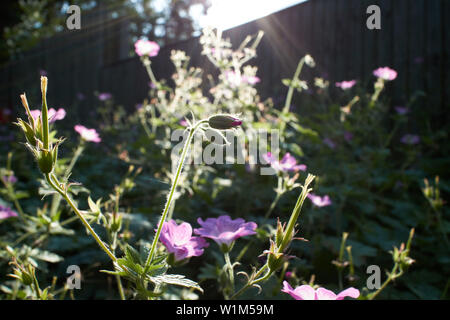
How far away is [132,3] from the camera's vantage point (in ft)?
46.3

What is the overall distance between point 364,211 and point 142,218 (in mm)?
1066

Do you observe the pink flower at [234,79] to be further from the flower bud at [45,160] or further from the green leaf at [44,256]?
the flower bud at [45,160]

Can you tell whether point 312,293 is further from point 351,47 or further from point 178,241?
point 351,47

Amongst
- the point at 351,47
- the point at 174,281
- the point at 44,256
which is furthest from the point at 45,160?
the point at 351,47

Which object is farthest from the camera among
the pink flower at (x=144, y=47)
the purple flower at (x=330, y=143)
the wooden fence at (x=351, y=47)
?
the wooden fence at (x=351, y=47)

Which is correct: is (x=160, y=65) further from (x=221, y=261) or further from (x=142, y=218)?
(x=221, y=261)

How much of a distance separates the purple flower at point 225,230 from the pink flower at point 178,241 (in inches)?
1.7

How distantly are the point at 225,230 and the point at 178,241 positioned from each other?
133 millimetres

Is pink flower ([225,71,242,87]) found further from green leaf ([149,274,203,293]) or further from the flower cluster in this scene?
green leaf ([149,274,203,293])

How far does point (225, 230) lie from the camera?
29.9 inches

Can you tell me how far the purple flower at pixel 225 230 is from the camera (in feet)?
2.32

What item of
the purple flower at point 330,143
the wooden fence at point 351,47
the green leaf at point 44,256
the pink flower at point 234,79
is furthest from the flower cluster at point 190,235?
the wooden fence at point 351,47

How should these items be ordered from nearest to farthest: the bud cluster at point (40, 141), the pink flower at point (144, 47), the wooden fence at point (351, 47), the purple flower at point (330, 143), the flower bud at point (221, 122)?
the bud cluster at point (40, 141), the flower bud at point (221, 122), the pink flower at point (144, 47), the purple flower at point (330, 143), the wooden fence at point (351, 47)
